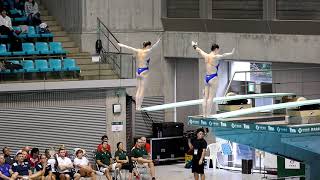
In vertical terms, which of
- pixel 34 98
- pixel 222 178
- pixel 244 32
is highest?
pixel 244 32

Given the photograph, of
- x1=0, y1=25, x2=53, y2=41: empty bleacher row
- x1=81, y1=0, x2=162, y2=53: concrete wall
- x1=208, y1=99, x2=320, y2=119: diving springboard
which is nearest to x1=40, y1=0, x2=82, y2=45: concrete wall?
x1=81, y1=0, x2=162, y2=53: concrete wall

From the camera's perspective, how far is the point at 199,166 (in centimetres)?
2981

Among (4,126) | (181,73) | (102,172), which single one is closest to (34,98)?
(4,126)

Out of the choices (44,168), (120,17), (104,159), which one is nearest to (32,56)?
(104,159)

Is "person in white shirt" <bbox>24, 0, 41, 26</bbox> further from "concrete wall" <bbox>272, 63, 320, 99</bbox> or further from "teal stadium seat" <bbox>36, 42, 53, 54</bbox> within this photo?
"concrete wall" <bbox>272, 63, 320, 99</bbox>

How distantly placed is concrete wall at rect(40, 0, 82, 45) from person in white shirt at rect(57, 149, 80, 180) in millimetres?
7593

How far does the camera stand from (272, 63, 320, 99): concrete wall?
33.4 m

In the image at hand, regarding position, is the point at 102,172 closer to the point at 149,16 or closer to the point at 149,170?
the point at 149,170

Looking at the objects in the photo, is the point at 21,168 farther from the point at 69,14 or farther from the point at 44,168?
the point at 69,14

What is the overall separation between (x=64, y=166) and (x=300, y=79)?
858 cm

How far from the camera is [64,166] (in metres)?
29.9

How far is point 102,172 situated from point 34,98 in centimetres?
418

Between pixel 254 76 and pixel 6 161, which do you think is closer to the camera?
pixel 6 161

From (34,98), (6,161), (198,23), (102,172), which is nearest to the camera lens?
(6,161)
